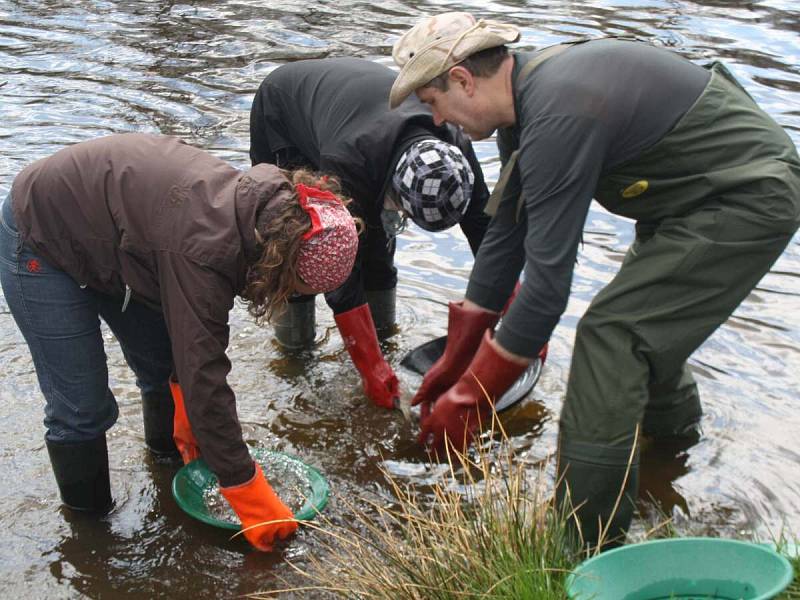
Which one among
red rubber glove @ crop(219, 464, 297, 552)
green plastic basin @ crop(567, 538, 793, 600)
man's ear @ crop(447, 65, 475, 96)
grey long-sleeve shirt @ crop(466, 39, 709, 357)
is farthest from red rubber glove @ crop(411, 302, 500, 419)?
green plastic basin @ crop(567, 538, 793, 600)

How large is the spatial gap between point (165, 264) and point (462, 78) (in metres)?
1.11

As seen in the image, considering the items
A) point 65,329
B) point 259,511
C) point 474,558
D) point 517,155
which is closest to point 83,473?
point 65,329

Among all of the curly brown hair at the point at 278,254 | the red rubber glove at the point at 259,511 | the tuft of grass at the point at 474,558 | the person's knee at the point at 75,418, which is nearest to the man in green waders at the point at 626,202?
the tuft of grass at the point at 474,558

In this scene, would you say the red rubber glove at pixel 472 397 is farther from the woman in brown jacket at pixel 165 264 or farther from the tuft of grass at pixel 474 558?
the woman in brown jacket at pixel 165 264

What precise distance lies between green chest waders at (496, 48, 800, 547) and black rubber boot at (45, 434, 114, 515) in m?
1.60

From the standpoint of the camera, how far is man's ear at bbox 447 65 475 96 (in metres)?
3.26

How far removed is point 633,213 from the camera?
3.43m

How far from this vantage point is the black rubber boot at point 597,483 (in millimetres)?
3197

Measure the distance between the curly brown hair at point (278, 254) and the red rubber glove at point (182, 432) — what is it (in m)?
0.85

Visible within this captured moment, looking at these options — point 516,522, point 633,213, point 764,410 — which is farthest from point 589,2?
point 516,522

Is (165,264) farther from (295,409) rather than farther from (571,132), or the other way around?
(295,409)

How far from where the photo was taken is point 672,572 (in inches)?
101

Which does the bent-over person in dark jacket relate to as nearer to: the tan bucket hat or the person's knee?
the tan bucket hat

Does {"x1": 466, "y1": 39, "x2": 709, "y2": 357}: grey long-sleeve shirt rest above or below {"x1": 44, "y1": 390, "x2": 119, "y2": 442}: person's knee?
above
